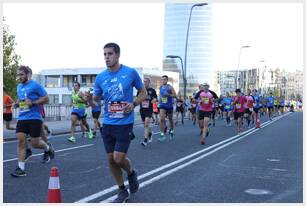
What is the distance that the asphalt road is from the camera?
599 centimetres

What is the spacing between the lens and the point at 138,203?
219 inches

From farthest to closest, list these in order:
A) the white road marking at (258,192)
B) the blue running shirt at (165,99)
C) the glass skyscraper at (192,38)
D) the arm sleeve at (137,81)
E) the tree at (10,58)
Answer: the glass skyscraper at (192,38)
the tree at (10,58)
the blue running shirt at (165,99)
the white road marking at (258,192)
the arm sleeve at (137,81)

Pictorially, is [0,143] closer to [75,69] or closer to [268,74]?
[75,69]

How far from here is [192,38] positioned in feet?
484

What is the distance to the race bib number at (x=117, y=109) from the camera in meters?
5.59

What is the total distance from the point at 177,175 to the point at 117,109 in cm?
240

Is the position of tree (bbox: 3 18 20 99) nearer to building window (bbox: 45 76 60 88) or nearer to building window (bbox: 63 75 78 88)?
building window (bbox: 63 75 78 88)

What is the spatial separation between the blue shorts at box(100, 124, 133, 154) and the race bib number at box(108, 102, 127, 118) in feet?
0.43

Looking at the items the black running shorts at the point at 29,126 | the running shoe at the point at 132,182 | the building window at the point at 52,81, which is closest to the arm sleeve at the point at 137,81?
the running shoe at the point at 132,182

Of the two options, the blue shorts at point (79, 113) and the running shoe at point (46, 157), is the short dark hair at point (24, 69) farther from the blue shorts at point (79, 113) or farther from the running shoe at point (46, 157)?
the blue shorts at point (79, 113)

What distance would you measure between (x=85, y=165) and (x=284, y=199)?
154 inches

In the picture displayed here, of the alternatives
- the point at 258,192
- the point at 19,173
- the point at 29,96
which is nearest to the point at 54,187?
the point at 19,173

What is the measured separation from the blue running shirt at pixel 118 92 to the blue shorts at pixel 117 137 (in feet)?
0.20

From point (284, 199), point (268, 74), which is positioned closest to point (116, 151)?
point (284, 199)
